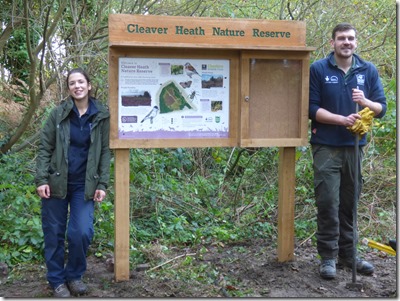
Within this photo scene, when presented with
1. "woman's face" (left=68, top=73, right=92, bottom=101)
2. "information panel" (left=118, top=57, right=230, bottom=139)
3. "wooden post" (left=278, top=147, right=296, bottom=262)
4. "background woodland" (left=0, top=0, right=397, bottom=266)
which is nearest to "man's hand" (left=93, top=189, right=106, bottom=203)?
"information panel" (left=118, top=57, right=230, bottom=139)

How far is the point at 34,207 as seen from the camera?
576 centimetres

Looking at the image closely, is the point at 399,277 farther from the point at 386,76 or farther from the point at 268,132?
the point at 386,76

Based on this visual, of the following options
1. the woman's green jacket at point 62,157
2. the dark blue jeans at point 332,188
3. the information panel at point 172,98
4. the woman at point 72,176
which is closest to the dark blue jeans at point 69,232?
the woman at point 72,176

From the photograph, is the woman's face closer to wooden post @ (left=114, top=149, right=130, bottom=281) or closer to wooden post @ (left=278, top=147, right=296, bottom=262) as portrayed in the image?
wooden post @ (left=114, top=149, right=130, bottom=281)

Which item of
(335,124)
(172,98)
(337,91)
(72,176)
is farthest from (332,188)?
(72,176)

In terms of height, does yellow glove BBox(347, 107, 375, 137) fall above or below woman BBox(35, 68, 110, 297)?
above

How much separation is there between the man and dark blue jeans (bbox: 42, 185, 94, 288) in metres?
2.13

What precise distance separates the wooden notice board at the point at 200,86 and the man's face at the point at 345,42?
0.31 meters

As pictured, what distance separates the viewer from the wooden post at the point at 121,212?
468 cm

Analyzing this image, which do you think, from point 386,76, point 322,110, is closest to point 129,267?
point 322,110

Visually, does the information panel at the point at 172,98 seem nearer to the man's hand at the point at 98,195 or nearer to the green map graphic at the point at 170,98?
the green map graphic at the point at 170,98

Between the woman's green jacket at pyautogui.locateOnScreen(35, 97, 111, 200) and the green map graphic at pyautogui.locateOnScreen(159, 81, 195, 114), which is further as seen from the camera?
the green map graphic at pyautogui.locateOnScreen(159, 81, 195, 114)

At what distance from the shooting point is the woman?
434 centimetres

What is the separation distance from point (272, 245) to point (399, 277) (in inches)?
65.6
